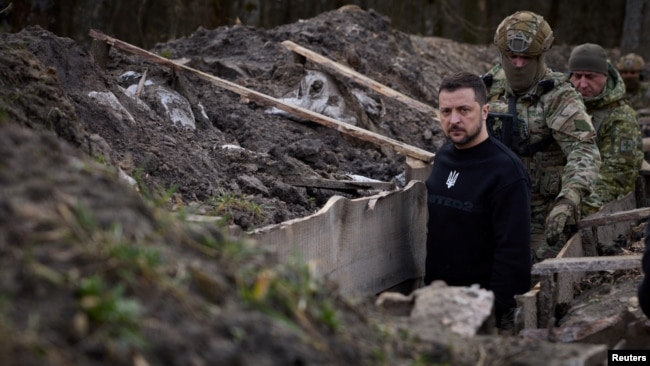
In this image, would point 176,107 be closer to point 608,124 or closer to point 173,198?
point 173,198

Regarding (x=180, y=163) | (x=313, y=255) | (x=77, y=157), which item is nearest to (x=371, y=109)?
(x=180, y=163)

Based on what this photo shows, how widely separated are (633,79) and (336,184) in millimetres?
9525

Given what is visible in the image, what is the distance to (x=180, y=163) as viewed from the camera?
23.8 feet

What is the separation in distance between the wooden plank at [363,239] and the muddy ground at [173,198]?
456 mm

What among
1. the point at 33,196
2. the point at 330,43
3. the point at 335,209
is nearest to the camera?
the point at 33,196

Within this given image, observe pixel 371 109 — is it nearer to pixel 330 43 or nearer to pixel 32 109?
pixel 330 43

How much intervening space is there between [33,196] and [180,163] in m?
3.51

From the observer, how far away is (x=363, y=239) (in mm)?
6996

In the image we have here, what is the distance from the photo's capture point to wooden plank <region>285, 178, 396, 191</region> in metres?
7.74

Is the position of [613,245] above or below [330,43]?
below

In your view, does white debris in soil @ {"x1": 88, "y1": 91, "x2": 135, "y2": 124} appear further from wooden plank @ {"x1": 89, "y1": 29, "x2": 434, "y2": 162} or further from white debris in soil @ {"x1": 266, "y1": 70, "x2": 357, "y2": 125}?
white debris in soil @ {"x1": 266, "y1": 70, "x2": 357, "y2": 125}

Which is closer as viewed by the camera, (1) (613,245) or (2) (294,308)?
(2) (294,308)

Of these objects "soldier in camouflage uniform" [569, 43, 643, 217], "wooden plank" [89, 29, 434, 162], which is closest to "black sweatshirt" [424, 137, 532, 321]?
"wooden plank" [89, 29, 434, 162]

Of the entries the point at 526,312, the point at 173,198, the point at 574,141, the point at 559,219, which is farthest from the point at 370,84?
the point at 526,312
